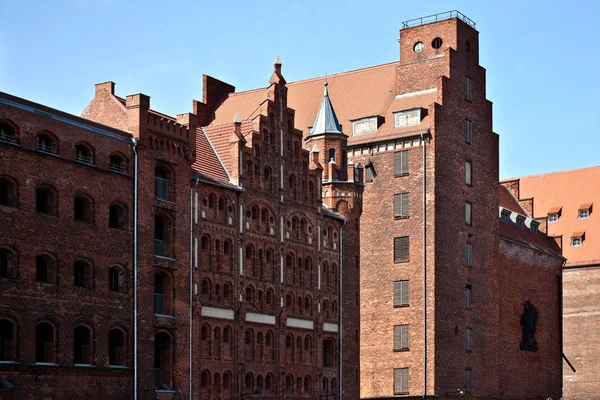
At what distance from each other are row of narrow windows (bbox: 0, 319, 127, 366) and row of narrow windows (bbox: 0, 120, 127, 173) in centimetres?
734

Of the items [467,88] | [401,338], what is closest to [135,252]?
[401,338]

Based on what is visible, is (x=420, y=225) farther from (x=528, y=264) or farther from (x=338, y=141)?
(x=528, y=264)

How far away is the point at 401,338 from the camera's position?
270ft

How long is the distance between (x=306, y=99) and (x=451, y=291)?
719 inches

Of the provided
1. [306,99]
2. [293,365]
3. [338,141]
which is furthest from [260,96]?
[293,365]

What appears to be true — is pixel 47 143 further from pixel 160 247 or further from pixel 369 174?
pixel 369 174

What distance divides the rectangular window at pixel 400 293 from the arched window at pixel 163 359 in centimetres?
2596

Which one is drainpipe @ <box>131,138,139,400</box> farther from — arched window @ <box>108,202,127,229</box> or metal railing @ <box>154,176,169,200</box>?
metal railing @ <box>154,176,169,200</box>

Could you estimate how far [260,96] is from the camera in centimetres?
9119

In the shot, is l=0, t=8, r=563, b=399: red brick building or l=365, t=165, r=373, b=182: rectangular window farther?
l=365, t=165, r=373, b=182: rectangular window

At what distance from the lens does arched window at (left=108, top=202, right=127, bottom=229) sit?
57.8m

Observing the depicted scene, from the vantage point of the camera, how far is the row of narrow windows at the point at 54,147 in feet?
172

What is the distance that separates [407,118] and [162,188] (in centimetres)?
2798

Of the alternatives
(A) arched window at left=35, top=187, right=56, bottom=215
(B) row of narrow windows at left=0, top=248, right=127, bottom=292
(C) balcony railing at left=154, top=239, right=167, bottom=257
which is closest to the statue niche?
(C) balcony railing at left=154, top=239, right=167, bottom=257
